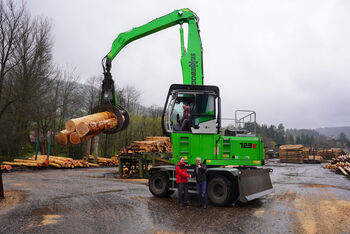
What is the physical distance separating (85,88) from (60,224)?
30.9 m

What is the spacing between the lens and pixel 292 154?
38.2 meters

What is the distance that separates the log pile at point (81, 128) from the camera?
8227mm

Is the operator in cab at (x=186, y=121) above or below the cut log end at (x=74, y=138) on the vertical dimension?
above

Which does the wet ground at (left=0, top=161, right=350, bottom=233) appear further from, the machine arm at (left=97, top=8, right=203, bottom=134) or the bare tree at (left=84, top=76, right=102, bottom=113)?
the bare tree at (left=84, top=76, right=102, bottom=113)

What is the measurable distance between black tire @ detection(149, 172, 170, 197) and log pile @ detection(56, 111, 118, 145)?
8.06ft

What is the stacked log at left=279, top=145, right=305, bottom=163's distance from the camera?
37.6 metres

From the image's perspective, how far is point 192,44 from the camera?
9930 millimetres

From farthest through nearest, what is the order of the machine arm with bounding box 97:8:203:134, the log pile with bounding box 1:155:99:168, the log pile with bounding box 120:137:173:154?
the log pile with bounding box 1:155:99:168
the log pile with bounding box 120:137:173:154
the machine arm with bounding box 97:8:203:134

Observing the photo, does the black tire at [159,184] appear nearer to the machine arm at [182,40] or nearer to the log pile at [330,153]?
the machine arm at [182,40]

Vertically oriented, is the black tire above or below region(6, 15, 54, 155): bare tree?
below

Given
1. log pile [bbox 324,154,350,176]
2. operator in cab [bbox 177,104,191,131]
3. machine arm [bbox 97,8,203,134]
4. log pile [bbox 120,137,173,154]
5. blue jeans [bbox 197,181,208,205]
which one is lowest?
log pile [bbox 324,154,350,176]

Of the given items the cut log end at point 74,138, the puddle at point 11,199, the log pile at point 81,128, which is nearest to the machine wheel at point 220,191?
the log pile at point 81,128

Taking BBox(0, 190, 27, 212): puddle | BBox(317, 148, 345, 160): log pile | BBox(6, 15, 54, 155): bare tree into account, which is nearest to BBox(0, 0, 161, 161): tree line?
BBox(6, 15, 54, 155): bare tree

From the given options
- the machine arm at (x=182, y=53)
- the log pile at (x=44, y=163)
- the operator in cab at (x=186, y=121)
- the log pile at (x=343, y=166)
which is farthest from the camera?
the log pile at (x=343, y=166)
